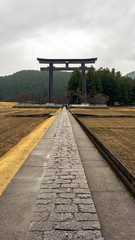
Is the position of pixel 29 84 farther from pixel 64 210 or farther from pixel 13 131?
pixel 64 210

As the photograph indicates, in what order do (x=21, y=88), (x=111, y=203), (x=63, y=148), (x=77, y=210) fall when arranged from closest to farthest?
1. (x=77, y=210)
2. (x=111, y=203)
3. (x=63, y=148)
4. (x=21, y=88)

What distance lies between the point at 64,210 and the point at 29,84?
452ft

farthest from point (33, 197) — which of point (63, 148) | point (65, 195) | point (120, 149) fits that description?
point (120, 149)

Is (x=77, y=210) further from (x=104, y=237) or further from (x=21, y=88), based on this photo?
(x=21, y=88)

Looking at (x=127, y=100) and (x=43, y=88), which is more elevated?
(x=43, y=88)

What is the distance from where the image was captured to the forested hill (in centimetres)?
11957

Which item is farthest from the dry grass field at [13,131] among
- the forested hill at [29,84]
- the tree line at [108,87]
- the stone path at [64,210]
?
the forested hill at [29,84]

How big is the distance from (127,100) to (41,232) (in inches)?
2608

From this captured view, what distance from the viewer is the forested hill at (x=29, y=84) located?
11957 cm

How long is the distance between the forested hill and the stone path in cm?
10762

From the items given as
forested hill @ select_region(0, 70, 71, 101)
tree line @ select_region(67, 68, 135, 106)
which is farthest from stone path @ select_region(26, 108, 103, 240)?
forested hill @ select_region(0, 70, 71, 101)

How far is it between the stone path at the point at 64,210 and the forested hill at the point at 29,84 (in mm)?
107617

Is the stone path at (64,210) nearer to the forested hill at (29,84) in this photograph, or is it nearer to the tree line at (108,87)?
the tree line at (108,87)

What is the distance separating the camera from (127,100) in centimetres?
6197
